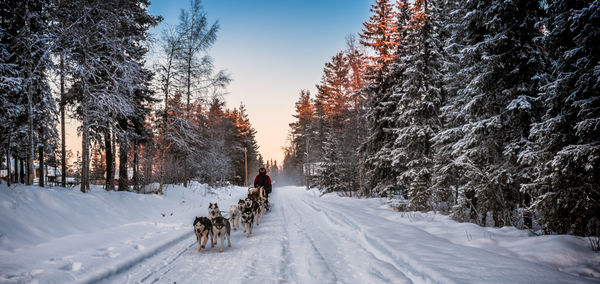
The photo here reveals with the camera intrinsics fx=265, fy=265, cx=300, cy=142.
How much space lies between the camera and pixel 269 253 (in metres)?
6.00

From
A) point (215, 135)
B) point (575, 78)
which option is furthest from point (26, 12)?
point (215, 135)

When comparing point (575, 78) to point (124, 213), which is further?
point (124, 213)

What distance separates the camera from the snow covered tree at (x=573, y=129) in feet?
17.4

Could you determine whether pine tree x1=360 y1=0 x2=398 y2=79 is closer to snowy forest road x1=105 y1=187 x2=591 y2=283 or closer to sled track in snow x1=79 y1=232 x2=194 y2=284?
snowy forest road x1=105 y1=187 x2=591 y2=283

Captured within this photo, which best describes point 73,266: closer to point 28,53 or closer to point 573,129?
point 28,53

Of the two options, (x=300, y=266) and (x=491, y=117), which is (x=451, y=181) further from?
(x=300, y=266)

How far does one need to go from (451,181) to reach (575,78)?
627cm

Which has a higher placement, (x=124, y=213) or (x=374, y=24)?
(x=374, y=24)

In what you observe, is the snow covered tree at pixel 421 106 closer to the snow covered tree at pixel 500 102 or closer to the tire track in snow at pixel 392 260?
the snow covered tree at pixel 500 102

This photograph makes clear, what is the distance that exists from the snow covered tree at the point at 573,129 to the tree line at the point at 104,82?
14239mm

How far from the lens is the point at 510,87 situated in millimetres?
8961

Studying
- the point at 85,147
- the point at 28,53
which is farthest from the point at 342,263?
the point at 28,53

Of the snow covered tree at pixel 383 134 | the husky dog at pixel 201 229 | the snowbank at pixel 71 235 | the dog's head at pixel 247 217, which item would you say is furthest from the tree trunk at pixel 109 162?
the snow covered tree at pixel 383 134

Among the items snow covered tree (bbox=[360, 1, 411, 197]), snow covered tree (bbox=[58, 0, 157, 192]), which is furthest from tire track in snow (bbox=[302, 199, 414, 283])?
snow covered tree (bbox=[58, 0, 157, 192])
